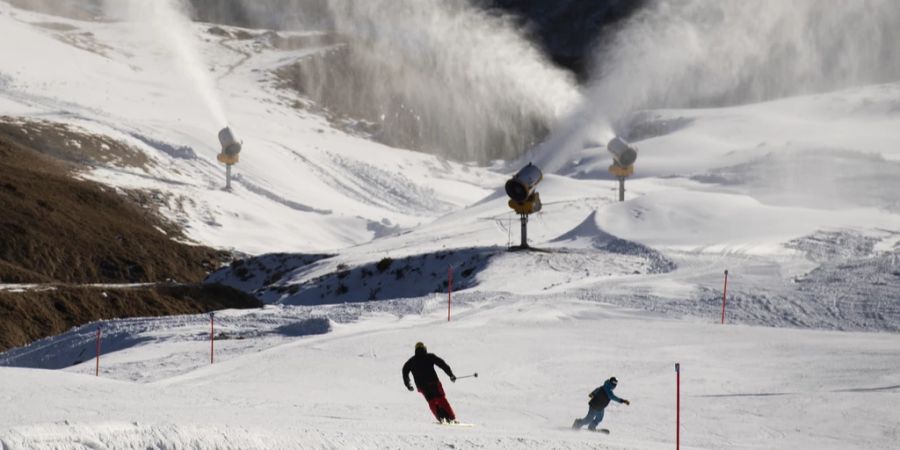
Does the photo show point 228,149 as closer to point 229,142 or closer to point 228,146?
point 228,146

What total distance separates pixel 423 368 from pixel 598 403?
114 inches

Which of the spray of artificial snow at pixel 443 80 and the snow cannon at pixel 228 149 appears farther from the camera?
the spray of artificial snow at pixel 443 80

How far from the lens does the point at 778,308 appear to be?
112 feet

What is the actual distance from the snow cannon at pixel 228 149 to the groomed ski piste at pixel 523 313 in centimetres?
220

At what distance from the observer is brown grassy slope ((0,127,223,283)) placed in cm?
5859

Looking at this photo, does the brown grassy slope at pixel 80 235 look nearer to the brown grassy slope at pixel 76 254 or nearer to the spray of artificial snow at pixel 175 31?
the brown grassy slope at pixel 76 254

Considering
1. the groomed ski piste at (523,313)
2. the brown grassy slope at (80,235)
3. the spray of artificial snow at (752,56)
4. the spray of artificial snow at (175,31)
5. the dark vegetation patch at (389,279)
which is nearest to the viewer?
the groomed ski piste at (523,313)

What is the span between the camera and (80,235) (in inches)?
2451

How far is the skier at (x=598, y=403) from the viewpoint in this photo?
18.9 meters

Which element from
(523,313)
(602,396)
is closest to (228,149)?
(523,313)

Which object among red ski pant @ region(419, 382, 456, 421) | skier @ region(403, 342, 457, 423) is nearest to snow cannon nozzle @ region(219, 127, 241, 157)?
skier @ region(403, 342, 457, 423)

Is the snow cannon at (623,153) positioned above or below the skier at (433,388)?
above

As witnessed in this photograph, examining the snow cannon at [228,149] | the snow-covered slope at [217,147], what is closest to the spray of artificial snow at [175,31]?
the snow-covered slope at [217,147]

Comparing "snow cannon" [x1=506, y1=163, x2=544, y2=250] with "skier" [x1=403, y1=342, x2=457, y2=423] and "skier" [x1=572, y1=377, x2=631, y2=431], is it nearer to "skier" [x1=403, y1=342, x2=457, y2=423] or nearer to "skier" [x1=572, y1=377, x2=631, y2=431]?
"skier" [x1=572, y1=377, x2=631, y2=431]
